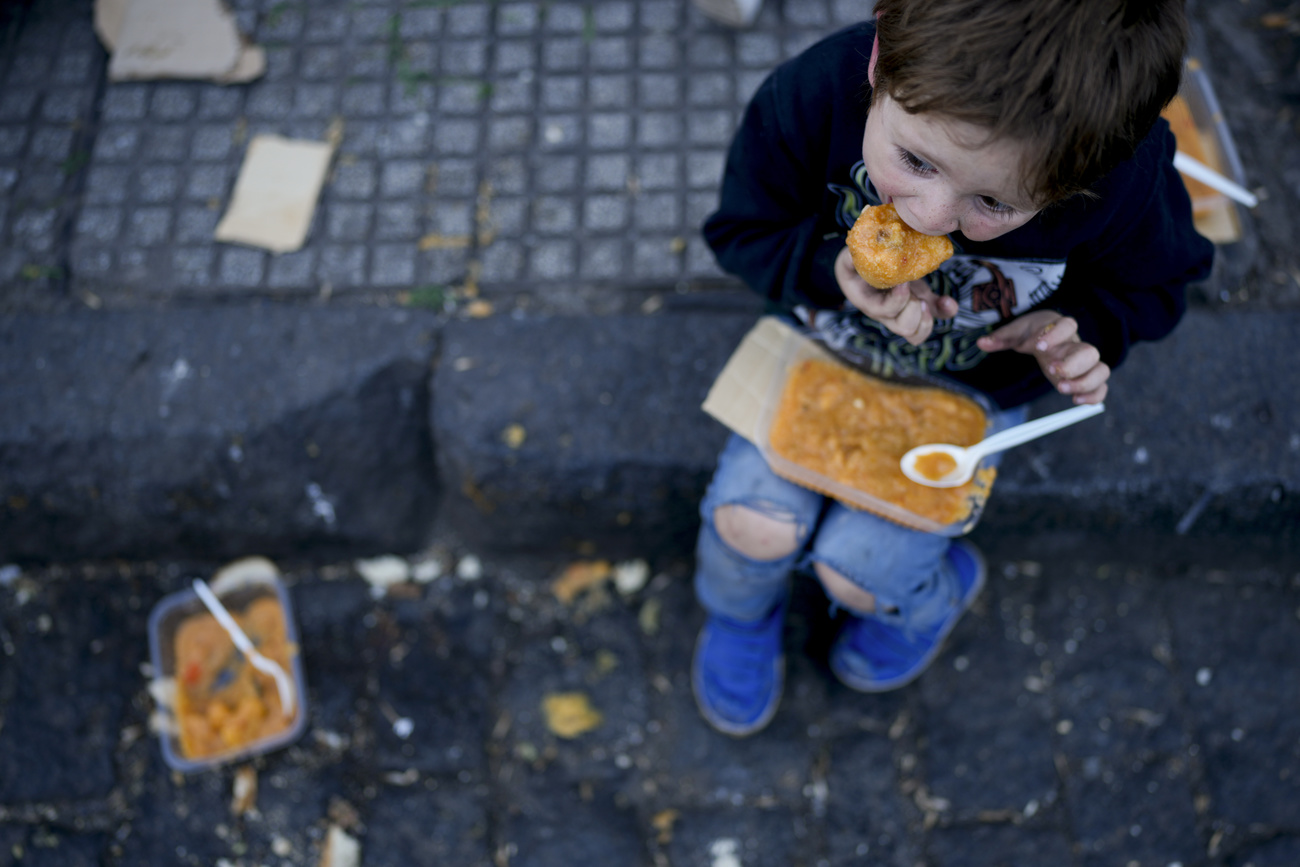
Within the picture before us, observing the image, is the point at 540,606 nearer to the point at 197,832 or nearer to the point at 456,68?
the point at 197,832

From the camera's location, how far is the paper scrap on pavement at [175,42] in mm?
3043

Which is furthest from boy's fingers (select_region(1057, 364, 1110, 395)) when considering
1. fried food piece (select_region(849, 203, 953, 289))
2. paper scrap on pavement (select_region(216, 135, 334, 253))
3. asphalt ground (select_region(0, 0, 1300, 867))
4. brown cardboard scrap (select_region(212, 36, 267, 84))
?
brown cardboard scrap (select_region(212, 36, 267, 84))

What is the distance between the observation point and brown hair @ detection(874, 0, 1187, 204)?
4.02ft

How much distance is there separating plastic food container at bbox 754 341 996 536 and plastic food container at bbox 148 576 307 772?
1.68 m

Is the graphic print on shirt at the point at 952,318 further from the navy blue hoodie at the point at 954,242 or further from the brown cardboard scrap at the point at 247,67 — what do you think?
the brown cardboard scrap at the point at 247,67

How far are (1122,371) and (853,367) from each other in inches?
38.2

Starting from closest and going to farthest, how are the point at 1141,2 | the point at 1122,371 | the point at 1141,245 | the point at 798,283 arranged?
1. the point at 1141,2
2. the point at 1141,245
3. the point at 798,283
4. the point at 1122,371

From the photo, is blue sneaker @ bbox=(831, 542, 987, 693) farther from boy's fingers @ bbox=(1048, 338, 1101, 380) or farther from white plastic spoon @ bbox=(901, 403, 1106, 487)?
boy's fingers @ bbox=(1048, 338, 1101, 380)

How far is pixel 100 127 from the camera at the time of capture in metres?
3.01

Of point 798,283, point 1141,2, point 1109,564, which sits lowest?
point 1109,564

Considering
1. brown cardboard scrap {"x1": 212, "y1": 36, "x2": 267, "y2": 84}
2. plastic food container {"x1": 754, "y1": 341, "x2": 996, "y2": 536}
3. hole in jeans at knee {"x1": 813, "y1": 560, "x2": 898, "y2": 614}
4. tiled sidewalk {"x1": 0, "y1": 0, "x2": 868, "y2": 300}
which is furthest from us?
brown cardboard scrap {"x1": 212, "y1": 36, "x2": 267, "y2": 84}

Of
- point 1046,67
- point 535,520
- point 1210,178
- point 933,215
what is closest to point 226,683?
point 535,520

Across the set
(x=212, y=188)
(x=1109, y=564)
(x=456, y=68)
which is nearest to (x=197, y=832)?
(x=212, y=188)

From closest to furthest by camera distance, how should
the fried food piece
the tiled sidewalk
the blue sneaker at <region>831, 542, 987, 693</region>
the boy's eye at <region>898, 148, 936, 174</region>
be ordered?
1. the boy's eye at <region>898, 148, 936, 174</region>
2. the fried food piece
3. the blue sneaker at <region>831, 542, 987, 693</region>
4. the tiled sidewalk
